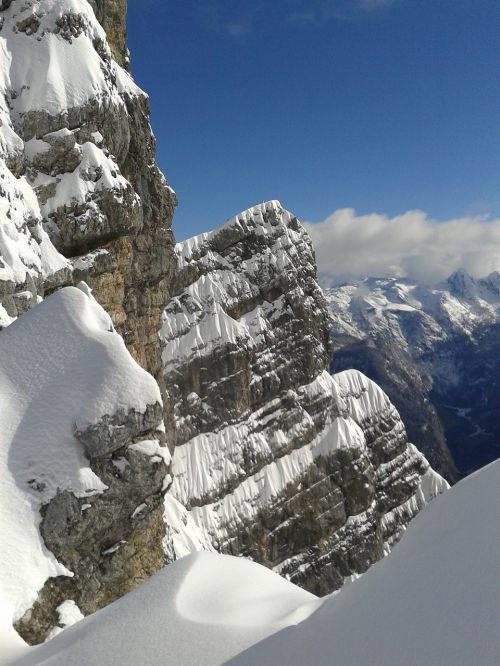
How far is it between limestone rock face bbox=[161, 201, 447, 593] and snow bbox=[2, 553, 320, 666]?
209 feet

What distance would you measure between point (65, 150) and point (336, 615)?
104 feet

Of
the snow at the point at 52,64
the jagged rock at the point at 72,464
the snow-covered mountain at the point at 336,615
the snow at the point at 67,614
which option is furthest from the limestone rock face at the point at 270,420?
the snow-covered mountain at the point at 336,615

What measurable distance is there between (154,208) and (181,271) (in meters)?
36.9

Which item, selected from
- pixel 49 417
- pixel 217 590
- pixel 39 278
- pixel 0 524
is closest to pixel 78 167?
pixel 39 278

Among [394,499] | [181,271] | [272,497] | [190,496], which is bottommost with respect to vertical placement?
[394,499]

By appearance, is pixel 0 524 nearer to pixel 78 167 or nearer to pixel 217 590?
pixel 217 590

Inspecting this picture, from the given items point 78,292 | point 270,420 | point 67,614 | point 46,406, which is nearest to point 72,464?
point 46,406

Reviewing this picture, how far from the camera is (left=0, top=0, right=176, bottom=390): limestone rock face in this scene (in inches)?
1176

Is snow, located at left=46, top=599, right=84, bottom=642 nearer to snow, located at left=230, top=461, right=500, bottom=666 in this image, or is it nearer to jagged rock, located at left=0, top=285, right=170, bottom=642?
jagged rock, located at left=0, top=285, right=170, bottom=642

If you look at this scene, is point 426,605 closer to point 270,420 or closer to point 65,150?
point 65,150

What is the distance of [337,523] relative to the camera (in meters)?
83.1

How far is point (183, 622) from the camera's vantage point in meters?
9.25

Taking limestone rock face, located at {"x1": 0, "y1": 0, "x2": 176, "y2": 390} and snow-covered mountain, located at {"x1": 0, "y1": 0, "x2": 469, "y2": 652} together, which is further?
limestone rock face, located at {"x1": 0, "y1": 0, "x2": 176, "y2": 390}

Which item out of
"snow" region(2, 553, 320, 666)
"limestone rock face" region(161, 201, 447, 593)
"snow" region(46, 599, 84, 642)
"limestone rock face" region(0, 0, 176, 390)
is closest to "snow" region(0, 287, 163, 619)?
"snow" region(46, 599, 84, 642)
